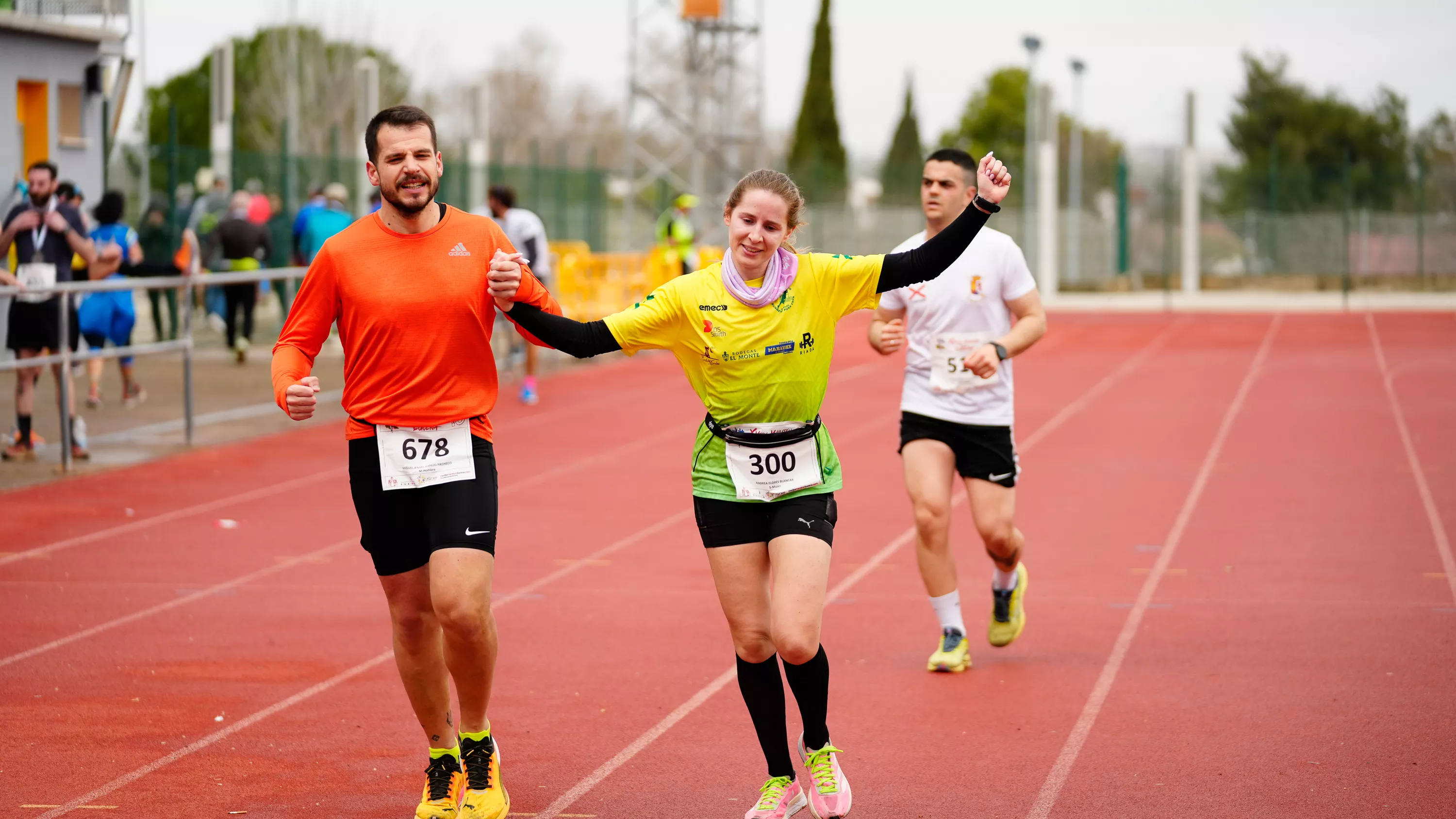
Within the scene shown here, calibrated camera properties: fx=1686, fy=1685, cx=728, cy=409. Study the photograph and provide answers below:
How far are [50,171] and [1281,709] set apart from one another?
1003cm

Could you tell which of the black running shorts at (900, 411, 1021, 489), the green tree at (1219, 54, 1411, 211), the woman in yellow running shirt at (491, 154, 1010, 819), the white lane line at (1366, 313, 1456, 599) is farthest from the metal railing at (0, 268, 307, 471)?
the green tree at (1219, 54, 1411, 211)

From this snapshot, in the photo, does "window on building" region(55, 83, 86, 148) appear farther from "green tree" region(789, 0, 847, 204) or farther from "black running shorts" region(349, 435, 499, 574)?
"green tree" region(789, 0, 847, 204)

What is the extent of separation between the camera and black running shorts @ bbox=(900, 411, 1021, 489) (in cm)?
686

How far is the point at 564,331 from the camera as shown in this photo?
477cm

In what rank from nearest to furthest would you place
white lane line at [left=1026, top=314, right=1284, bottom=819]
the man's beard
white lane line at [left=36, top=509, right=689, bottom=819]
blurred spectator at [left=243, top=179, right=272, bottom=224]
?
the man's beard < white lane line at [left=36, top=509, right=689, bottom=819] < white lane line at [left=1026, top=314, right=1284, bottom=819] < blurred spectator at [left=243, top=179, right=272, bottom=224]

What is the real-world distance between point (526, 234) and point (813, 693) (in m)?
12.0

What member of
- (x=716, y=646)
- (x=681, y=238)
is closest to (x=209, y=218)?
(x=681, y=238)

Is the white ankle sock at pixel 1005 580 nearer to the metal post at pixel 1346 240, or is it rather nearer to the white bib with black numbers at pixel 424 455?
the white bib with black numbers at pixel 424 455

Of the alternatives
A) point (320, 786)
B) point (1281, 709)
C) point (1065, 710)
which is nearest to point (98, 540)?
point (320, 786)

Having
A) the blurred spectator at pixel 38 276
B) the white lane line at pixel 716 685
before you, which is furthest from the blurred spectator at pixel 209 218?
the white lane line at pixel 716 685

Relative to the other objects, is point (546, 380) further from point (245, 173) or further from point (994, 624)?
point (994, 624)

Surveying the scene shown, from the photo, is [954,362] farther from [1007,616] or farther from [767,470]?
[767,470]

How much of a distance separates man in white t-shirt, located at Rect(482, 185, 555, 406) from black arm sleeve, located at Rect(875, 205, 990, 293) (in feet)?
34.9

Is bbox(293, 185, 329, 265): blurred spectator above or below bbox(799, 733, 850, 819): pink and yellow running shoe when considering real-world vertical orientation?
above
